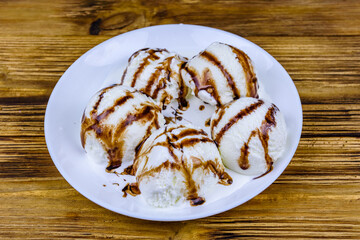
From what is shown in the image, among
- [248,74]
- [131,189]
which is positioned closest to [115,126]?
[131,189]

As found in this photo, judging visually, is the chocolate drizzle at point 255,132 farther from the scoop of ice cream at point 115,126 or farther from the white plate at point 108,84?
the scoop of ice cream at point 115,126

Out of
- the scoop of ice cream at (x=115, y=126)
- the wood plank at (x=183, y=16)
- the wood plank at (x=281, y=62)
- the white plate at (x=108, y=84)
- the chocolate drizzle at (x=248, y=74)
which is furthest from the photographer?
the wood plank at (x=183, y=16)

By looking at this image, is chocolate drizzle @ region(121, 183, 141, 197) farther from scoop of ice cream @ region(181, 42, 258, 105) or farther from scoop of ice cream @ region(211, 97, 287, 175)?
scoop of ice cream @ region(181, 42, 258, 105)

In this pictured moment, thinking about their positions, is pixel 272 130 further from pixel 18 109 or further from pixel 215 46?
pixel 18 109

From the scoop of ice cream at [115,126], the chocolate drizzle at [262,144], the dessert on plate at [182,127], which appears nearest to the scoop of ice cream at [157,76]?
the dessert on plate at [182,127]

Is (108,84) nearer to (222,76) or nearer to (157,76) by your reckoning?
(157,76)
